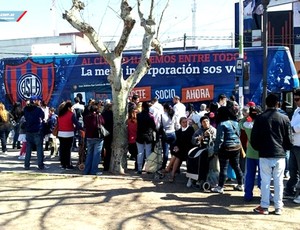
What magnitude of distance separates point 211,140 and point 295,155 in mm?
1669

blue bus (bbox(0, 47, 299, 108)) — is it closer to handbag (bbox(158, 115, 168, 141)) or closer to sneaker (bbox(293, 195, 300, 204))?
handbag (bbox(158, 115, 168, 141))

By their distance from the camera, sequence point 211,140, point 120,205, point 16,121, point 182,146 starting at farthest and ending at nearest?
1. point 16,121
2. point 182,146
3. point 211,140
4. point 120,205

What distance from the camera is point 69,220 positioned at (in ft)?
22.2

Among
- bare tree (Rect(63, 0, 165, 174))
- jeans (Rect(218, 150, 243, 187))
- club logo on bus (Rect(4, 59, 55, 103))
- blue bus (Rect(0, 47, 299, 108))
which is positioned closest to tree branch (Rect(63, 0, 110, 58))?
bare tree (Rect(63, 0, 165, 174))

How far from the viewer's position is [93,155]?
33.4 ft

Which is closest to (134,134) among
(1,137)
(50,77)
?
(1,137)

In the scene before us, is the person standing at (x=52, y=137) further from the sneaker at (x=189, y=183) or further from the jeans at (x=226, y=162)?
the jeans at (x=226, y=162)

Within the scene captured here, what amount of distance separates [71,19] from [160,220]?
5277mm

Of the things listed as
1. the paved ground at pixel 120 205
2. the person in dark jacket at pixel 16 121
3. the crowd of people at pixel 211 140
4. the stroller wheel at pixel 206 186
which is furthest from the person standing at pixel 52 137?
the stroller wheel at pixel 206 186

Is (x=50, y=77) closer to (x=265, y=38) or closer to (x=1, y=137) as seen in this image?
(x=1, y=137)

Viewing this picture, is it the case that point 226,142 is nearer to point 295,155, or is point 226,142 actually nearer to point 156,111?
point 295,155

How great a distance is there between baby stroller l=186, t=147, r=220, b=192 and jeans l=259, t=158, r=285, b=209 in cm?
171

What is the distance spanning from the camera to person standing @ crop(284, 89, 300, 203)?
769 centimetres

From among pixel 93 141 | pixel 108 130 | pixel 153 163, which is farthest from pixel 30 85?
pixel 153 163
